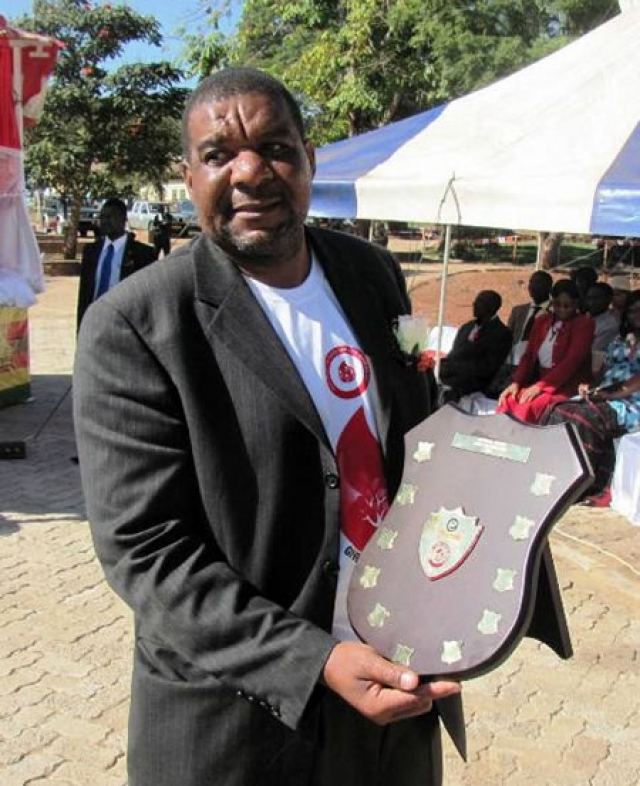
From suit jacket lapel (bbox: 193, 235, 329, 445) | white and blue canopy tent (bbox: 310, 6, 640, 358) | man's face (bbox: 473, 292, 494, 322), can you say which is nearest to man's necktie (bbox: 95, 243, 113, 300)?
white and blue canopy tent (bbox: 310, 6, 640, 358)

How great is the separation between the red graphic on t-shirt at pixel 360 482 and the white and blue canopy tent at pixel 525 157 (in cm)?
351

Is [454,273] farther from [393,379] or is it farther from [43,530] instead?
[393,379]

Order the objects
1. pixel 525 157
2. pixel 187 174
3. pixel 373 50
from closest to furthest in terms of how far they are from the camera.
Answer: pixel 187 174, pixel 525 157, pixel 373 50

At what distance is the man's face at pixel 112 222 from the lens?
20.4ft

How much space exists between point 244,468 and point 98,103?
760 inches

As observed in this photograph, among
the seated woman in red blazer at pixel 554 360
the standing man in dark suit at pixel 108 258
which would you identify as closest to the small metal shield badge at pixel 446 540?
the seated woman in red blazer at pixel 554 360

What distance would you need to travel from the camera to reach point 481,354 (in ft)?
23.1

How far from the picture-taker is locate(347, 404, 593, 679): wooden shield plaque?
1069 mm

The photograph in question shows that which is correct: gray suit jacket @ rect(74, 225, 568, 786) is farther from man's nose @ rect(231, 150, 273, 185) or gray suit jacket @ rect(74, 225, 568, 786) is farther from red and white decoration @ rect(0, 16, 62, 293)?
red and white decoration @ rect(0, 16, 62, 293)

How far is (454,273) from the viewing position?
21328mm

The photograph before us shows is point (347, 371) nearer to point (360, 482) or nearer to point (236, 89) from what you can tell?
point (360, 482)

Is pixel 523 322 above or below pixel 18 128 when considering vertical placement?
below

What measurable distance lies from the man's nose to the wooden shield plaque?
44cm

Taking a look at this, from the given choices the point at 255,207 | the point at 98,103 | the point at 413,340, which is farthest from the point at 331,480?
the point at 98,103
